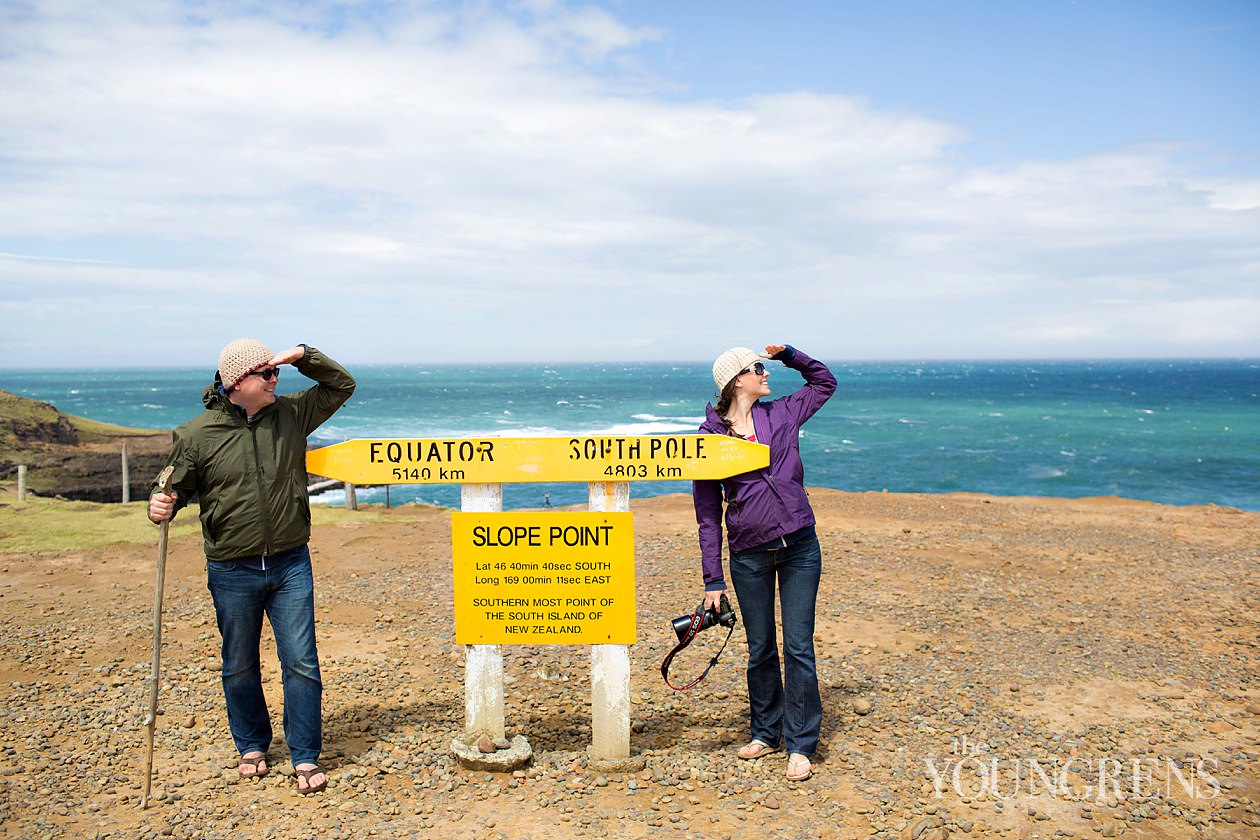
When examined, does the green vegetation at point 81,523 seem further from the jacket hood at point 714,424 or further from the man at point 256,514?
the jacket hood at point 714,424

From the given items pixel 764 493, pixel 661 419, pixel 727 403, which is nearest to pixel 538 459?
pixel 727 403

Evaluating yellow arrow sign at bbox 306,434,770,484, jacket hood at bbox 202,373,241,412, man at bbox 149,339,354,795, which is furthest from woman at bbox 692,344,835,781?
jacket hood at bbox 202,373,241,412

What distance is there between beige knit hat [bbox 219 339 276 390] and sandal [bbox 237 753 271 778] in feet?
7.02

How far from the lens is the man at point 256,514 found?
434cm

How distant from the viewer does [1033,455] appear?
4325cm

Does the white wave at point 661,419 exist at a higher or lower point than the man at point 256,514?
lower

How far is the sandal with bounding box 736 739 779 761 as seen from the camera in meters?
4.86

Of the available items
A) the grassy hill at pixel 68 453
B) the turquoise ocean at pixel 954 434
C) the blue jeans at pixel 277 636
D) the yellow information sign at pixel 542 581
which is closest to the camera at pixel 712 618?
the yellow information sign at pixel 542 581

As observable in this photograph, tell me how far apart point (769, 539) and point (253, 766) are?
3179 millimetres

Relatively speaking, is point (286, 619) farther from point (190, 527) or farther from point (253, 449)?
point (190, 527)

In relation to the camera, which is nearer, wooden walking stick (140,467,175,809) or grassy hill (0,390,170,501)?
wooden walking stick (140,467,175,809)

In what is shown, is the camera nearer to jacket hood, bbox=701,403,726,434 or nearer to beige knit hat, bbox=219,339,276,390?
jacket hood, bbox=701,403,726,434

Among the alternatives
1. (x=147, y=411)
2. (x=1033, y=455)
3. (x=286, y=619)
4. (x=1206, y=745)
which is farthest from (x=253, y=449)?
(x=147, y=411)

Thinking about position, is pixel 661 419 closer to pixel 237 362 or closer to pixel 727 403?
pixel 727 403
